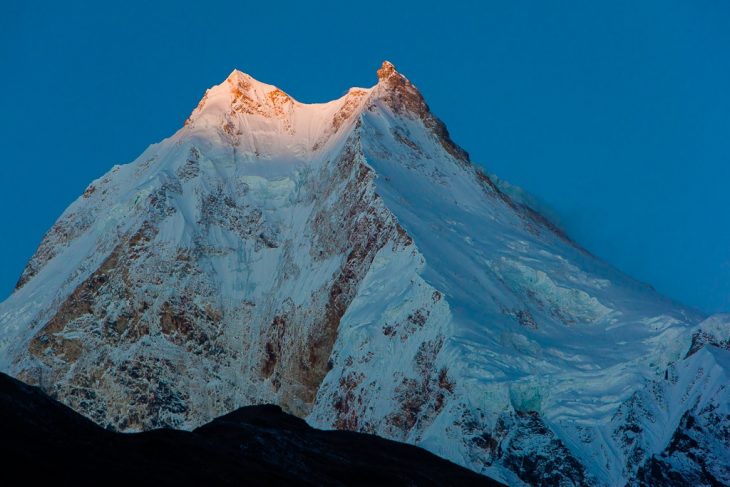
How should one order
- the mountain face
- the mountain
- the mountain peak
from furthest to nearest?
1. the mountain peak
2. the mountain face
3. the mountain

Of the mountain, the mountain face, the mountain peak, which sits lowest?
the mountain

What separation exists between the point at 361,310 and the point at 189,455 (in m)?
45.7

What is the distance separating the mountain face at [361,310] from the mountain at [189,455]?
53.3ft

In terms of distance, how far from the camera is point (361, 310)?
320ft

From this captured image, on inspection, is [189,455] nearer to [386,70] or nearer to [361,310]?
[361,310]

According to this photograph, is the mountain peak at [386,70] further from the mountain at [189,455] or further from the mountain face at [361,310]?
the mountain at [189,455]

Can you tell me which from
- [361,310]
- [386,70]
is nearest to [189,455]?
[361,310]

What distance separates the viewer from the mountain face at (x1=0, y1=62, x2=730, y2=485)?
271 ft

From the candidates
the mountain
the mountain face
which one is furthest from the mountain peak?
the mountain

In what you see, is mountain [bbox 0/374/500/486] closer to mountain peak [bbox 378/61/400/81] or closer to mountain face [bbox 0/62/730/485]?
mountain face [bbox 0/62/730/485]

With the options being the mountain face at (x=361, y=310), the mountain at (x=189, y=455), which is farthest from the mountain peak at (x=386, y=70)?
the mountain at (x=189, y=455)

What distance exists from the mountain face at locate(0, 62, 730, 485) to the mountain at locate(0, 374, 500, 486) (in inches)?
639

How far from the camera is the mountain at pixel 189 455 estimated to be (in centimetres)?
4600

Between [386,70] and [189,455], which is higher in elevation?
[386,70]
